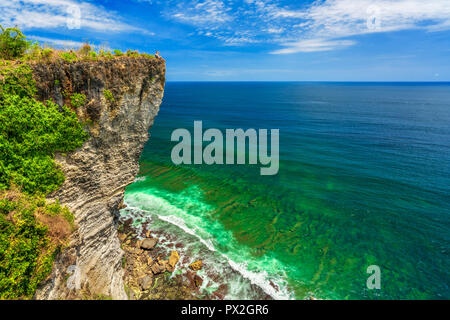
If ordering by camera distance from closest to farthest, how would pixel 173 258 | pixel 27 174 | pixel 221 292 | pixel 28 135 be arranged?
pixel 27 174
pixel 28 135
pixel 221 292
pixel 173 258

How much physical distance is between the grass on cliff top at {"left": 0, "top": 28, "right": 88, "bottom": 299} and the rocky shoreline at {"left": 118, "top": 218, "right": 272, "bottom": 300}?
377 inches

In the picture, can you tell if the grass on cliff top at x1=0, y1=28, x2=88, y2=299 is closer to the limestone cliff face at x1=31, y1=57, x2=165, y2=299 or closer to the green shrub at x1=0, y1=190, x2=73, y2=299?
the green shrub at x1=0, y1=190, x2=73, y2=299

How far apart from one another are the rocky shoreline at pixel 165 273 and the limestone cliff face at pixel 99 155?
1.76 m

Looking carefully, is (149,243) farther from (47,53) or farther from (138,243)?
(47,53)

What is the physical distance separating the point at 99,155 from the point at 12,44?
769 cm

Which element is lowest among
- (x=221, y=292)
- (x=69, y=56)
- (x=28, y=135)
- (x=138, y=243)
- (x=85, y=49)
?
(x=221, y=292)

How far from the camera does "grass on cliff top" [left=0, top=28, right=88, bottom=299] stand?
969cm

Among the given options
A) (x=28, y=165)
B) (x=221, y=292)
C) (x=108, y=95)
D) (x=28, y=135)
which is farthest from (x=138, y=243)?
(x=108, y=95)

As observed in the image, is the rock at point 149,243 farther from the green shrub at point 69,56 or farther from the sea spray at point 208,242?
the green shrub at point 69,56

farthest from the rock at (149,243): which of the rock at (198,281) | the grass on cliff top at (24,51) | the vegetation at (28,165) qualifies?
the grass on cliff top at (24,51)

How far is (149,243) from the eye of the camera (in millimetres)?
22938

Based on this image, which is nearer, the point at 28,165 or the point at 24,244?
the point at 24,244
